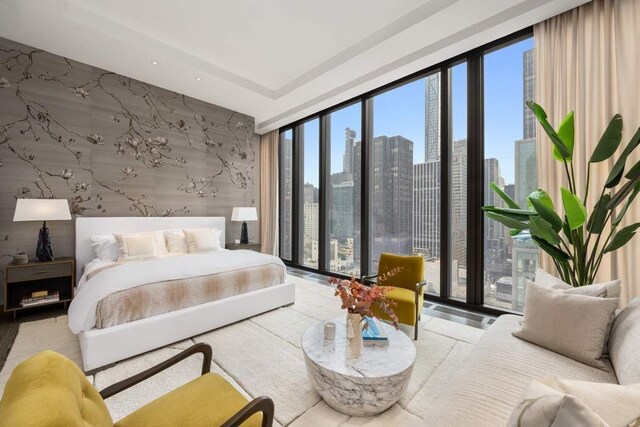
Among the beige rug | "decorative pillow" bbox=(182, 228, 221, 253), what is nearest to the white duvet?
the beige rug

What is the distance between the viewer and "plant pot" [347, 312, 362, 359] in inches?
65.3

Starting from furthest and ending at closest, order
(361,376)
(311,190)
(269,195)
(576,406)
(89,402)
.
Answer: (269,195), (311,190), (361,376), (89,402), (576,406)

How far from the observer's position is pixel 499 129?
3117mm

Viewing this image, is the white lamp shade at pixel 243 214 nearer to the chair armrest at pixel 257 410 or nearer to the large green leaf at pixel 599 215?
the chair armrest at pixel 257 410

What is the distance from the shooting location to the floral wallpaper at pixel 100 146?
10.8 feet

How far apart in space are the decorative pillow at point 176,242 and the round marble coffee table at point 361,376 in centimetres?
294

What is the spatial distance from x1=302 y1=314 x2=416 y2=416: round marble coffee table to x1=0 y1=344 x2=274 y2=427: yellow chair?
0.56 meters

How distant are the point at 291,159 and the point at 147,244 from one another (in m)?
3.22

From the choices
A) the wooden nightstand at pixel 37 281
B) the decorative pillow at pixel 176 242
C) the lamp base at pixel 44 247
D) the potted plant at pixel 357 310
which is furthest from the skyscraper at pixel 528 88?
the lamp base at pixel 44 247

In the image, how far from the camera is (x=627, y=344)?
1298 mm

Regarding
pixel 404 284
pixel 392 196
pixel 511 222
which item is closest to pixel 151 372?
pixel 404 284

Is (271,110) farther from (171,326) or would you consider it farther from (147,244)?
(171,326)

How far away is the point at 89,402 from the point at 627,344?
227cm

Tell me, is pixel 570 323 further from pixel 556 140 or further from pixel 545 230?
pixel 556 140
